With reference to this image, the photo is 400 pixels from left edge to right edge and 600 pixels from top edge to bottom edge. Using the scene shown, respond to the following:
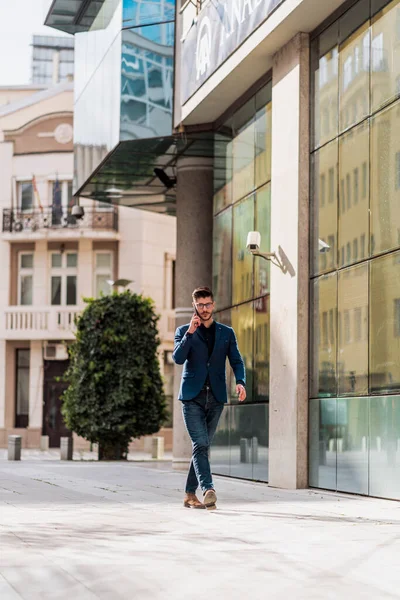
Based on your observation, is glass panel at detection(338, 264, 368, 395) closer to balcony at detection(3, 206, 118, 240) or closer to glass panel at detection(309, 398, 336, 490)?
glass panel at detection(309, 398, 336, 490)

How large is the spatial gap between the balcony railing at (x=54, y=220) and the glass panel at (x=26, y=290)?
6.29ft

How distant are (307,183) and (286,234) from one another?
759mm

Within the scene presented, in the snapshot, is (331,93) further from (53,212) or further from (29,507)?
(53,212)

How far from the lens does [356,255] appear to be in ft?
43.4

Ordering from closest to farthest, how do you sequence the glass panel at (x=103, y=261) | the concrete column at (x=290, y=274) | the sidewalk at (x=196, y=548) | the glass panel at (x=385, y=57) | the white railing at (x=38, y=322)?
the sidewalk at (x=196, y=548)
the glass panel at (x=385, y=57)
the concrete column at (x=290, y=274)
the white railing at (x=38, y=322)
the glass panel at (x=103, y=261)

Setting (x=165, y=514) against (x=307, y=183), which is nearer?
(x=165, y=514)

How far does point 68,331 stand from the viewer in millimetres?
43375

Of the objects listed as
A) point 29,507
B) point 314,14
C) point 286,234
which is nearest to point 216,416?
point 29,507

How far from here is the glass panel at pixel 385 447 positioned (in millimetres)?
11977

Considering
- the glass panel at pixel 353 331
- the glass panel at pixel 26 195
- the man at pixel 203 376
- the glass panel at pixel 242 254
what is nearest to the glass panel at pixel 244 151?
the glass panel at pixel 242 254

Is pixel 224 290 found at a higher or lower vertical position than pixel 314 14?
lower

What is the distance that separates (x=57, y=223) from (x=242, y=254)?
2728 cm

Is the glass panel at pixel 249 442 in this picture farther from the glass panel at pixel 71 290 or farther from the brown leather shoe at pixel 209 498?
the glass panel at pixel 71 290

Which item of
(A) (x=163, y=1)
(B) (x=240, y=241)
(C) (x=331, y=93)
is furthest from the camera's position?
(A) (x=163, y=1)
